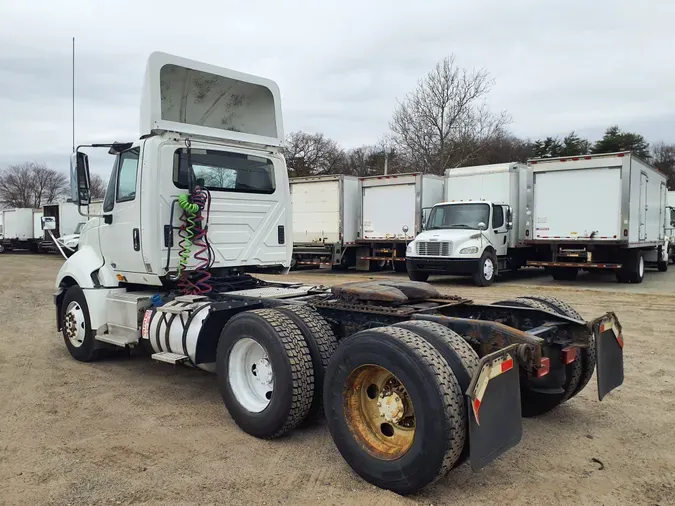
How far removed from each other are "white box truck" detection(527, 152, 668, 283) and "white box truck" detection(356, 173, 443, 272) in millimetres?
3637

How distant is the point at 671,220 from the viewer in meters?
22.0

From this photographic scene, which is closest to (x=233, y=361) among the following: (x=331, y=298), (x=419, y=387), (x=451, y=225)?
(x=331, y=298)

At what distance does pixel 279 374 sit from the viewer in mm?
4102

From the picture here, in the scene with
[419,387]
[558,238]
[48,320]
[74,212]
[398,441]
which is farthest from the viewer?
[74,212]

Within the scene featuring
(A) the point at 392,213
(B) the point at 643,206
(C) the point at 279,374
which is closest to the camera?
(C) the point at 279,374

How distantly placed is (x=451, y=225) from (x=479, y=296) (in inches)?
144

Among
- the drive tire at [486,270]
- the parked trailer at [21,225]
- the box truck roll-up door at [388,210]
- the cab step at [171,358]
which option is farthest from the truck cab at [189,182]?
the parked trailer at [21,225]

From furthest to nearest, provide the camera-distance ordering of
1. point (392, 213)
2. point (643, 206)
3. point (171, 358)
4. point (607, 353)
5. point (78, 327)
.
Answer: point (392, 213) → point (643, 206) → point (78, 327) → point (171, 358) → point (607, 353)

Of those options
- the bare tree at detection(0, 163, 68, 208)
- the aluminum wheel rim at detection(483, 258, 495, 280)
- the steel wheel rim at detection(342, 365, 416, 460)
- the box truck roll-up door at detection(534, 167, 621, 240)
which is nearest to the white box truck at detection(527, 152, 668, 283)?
the box truck roll-up door at detection(534, 167, 621, 240)

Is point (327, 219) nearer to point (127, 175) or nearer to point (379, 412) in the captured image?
point (127, 175)

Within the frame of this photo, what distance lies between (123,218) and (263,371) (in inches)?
110

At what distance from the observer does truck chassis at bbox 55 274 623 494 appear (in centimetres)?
316

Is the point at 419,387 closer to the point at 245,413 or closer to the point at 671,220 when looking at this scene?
the point at 245,413

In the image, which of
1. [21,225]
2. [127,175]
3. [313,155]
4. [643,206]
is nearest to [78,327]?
[127,175]
